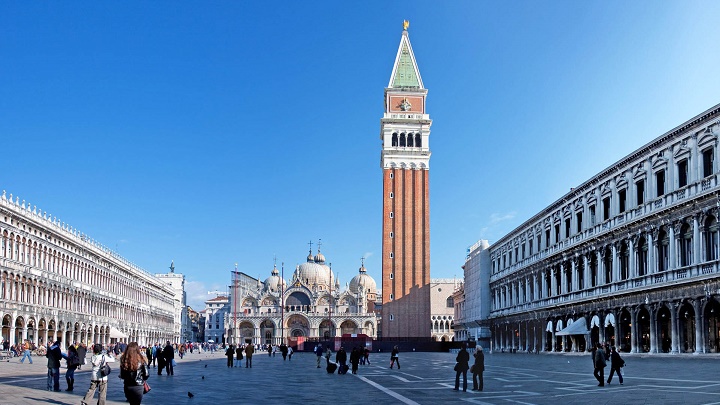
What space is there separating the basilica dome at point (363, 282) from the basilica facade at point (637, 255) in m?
81.0

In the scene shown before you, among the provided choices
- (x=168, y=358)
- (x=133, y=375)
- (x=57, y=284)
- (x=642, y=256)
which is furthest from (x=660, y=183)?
(x=57, y=284)

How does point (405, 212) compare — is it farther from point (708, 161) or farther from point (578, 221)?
point (708, 161)

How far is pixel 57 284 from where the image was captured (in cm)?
6225

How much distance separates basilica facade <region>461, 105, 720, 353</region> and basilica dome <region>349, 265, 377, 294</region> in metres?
81.0

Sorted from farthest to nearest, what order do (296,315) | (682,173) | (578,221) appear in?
(296,315) → (578,221) → (682,173)

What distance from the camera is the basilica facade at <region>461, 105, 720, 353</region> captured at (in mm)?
34062

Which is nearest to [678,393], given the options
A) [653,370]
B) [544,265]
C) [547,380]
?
[547,380]

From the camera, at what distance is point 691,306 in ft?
116

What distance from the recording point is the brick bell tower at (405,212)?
Result: 90000 mm

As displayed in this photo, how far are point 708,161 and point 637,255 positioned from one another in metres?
7.65

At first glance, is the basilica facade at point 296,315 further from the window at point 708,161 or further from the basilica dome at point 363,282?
the window at point 708,161

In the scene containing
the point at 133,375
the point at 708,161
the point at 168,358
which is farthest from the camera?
the point at 708,161

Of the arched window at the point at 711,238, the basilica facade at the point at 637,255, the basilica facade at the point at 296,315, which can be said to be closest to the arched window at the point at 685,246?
the basilica facade at the point at 637,255

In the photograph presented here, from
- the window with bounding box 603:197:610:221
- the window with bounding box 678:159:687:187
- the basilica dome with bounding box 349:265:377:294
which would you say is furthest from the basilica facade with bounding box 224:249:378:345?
the window with bounding box 678:159:687:187
